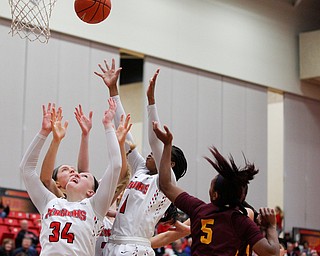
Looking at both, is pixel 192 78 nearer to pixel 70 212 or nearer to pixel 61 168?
pixel 61 168

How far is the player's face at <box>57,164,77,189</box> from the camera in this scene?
5566mm

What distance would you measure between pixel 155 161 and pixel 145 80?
36.0 ft

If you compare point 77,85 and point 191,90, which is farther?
point 191,90

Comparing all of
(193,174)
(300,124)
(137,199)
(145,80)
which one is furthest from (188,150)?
(137,199)

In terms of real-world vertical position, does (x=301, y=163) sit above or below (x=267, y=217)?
above

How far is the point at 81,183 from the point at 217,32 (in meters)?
12.9

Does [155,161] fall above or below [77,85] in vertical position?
below

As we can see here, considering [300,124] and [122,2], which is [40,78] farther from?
[300,124]

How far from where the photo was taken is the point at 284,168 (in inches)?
741

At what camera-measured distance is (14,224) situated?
12539 millimetres

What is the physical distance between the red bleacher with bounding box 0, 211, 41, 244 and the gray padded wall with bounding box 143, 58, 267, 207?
3.56m

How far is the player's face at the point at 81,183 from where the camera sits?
5066 millimetres

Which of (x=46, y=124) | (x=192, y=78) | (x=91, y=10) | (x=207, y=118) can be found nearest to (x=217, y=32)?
(x=192, y=78)

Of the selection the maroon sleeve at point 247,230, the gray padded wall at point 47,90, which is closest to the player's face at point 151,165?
the maroon sleeve at point 247,230
